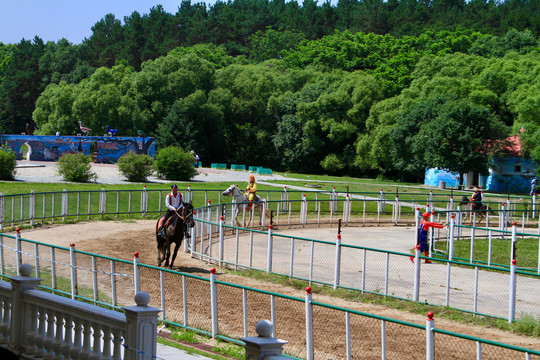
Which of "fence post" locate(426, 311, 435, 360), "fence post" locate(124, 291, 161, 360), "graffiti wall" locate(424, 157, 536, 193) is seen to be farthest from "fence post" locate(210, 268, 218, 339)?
"graffiti wall" locate(424, 157, 536, 193)

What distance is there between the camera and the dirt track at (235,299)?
36.2ft

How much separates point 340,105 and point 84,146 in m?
30.5

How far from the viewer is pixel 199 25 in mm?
150500

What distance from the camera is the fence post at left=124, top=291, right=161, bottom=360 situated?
8.11m

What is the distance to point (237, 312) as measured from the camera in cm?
1264

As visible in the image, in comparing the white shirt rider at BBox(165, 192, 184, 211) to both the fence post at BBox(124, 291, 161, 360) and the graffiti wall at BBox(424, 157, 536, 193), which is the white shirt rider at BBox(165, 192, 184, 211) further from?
the graffiti wall at BBox(424, 157, 536, 193)

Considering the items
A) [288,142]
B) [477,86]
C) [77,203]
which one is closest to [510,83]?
[477,86]

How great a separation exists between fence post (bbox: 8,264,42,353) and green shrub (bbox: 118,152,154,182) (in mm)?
39703

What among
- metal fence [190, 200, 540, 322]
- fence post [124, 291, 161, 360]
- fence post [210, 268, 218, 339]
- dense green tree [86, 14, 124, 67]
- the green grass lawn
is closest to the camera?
fence post [124, 291, 161, 360]

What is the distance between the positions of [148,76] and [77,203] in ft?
174

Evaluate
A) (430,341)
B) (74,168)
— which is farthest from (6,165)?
(430,341)

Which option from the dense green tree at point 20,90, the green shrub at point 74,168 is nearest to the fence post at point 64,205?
the green shrub at point 74,168

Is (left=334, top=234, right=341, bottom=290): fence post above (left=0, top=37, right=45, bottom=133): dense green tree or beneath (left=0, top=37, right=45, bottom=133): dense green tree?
beneath

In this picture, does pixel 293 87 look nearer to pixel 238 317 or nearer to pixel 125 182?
pixel 125 182
